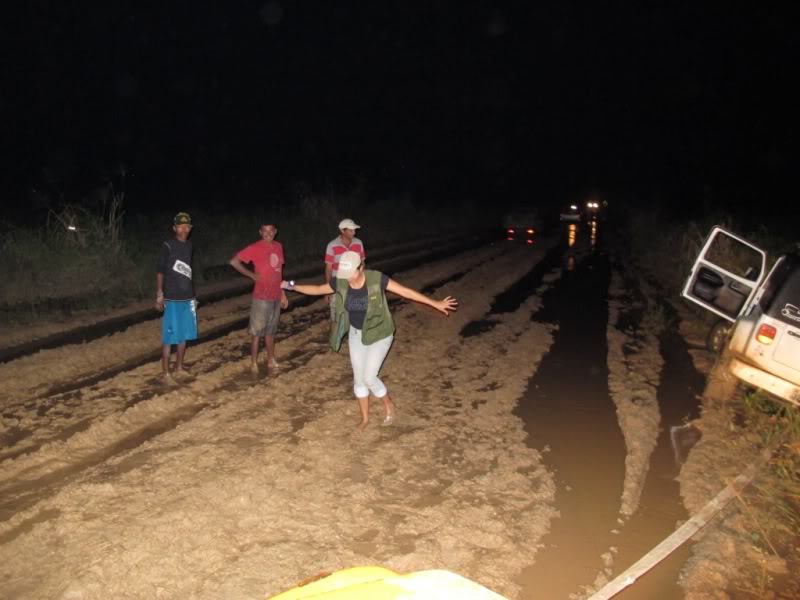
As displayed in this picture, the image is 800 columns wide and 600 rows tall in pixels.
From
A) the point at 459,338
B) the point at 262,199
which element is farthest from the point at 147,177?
the point at 459,338

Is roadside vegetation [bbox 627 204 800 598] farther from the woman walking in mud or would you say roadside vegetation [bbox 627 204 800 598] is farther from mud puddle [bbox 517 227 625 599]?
the woman walking in mud

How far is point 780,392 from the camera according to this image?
7070 millimetres

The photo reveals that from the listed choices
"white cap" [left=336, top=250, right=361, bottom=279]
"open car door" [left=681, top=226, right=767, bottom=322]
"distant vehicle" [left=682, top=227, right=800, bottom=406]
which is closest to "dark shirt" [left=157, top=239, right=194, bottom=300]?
"white cap" [left=336, top=250, right=361, bottom=279]

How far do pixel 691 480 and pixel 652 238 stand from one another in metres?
27.3

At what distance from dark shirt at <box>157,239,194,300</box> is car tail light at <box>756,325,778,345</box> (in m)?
6.40

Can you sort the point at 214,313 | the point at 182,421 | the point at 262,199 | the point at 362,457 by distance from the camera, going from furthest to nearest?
the point at 262,199
the point at 214,313
the point at 182,421
the point at 362,457

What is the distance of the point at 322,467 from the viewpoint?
5.53 meters

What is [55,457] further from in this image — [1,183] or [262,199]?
[262,199]

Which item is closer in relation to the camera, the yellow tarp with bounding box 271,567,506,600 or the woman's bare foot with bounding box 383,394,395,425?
the yellow tarp with bounding box 271,567,506,600

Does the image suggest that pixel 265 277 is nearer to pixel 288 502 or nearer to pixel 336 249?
pixel 336 249

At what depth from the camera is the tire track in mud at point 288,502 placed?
4.04 meters

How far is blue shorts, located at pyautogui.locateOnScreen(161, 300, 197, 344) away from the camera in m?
7.40

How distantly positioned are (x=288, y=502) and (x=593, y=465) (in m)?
2.76

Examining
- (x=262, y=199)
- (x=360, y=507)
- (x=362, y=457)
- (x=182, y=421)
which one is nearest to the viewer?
(x=360, y=507)
